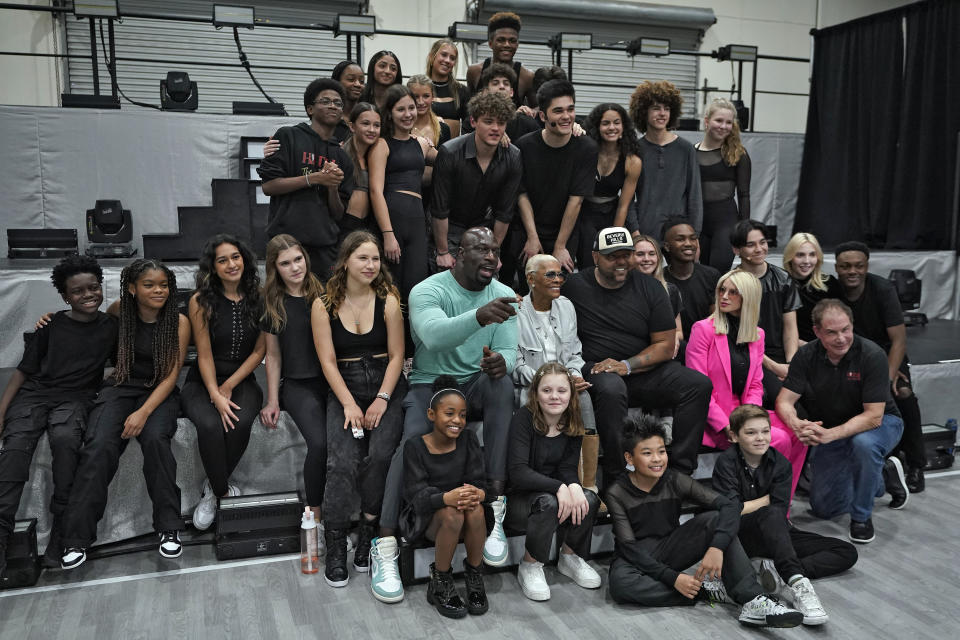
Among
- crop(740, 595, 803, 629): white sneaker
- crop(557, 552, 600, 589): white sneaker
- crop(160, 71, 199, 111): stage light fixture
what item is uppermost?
crop(160, 71, 199, 111): stage light fixture

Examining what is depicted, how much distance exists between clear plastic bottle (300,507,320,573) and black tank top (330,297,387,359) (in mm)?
664

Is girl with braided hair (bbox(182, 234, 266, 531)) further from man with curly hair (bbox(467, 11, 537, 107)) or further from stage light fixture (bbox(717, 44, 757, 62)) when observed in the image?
stage light fixture (bbox(717, 44, 757, 62))

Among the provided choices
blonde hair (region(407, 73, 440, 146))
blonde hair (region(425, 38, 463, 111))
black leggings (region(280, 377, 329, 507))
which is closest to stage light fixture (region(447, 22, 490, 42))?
Answer: blonde hair (region(425, 38, 463, 111))

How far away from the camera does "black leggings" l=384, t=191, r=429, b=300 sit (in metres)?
3.75

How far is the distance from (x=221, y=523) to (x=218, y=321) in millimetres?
843

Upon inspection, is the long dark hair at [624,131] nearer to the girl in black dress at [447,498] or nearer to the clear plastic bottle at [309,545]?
the girl in black dress at [447,498]

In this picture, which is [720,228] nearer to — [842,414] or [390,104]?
[842,414]

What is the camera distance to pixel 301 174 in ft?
11.9

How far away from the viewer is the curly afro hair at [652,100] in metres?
4.24

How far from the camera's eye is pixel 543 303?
134 inches

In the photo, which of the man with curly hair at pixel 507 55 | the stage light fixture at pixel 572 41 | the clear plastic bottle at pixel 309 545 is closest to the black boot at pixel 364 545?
the clear plastic bottle at pixel 309 545

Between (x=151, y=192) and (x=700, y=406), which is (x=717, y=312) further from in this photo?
(x=151, y=192)

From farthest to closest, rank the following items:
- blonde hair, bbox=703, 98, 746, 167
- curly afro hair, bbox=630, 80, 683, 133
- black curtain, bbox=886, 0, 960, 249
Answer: black curtain, bbox=886, 0, 960, 249 < blonde hair, bbox=703, 98, 746, 167 < curly afro hair, bbox=630, 80, 683, 133

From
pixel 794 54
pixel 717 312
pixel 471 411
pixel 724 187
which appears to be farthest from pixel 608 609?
pixel 794 54
